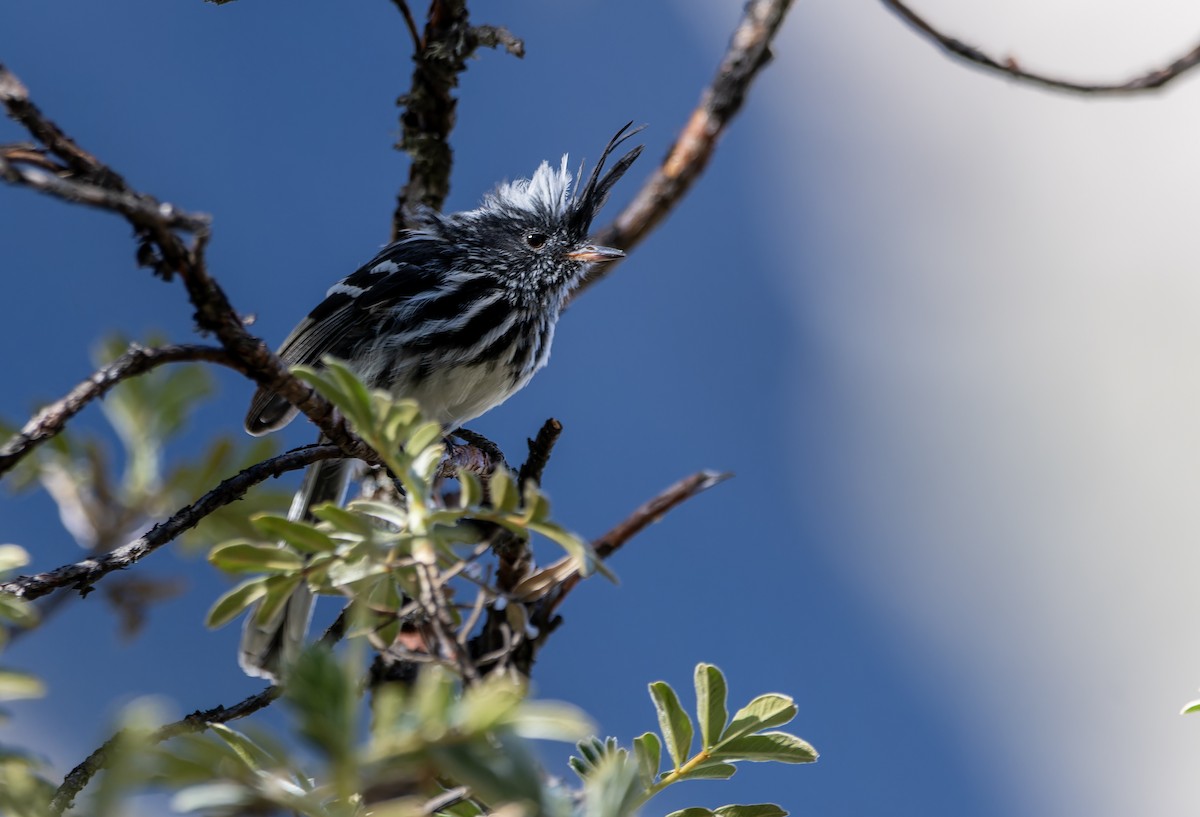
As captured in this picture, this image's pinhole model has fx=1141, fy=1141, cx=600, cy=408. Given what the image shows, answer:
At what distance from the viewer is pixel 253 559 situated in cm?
124

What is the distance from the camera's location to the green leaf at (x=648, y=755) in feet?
4.46

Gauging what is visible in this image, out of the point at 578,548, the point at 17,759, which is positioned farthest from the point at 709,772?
the point at 17,759

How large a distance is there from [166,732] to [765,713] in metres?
0.70

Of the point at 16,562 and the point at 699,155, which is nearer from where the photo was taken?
the point at 16,562

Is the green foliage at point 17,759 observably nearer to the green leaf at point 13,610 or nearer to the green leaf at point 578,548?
the green leaf at point 13,610

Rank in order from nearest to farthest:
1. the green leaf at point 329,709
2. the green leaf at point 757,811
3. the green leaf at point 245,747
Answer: the green leaf at point 329,709 < the green leaf at point 245,747 < the green leaf at point 757,811

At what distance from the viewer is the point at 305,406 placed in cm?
155

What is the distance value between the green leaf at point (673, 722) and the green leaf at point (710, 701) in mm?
22

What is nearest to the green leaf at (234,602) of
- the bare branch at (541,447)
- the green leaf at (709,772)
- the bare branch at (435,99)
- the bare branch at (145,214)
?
the bare branch at (145,214)

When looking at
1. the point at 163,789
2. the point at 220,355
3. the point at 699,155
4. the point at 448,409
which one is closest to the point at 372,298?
the point at 448,409

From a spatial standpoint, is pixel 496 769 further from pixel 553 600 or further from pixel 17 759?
pixel 553 600

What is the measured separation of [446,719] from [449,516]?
39 centimetres

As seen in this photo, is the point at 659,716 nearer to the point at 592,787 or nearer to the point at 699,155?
the point at 592,787

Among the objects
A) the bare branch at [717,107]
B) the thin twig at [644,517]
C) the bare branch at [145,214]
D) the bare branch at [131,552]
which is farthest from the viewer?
the bare branch at [717,107]
